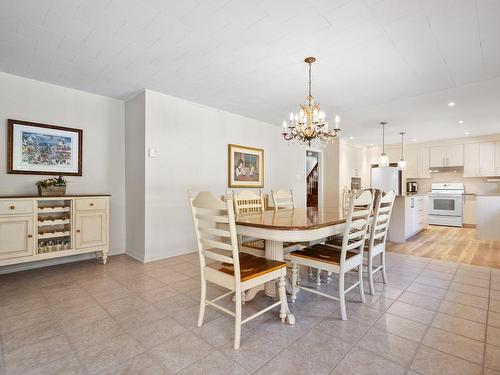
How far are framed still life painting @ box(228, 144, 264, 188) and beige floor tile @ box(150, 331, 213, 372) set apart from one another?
10.1 ft

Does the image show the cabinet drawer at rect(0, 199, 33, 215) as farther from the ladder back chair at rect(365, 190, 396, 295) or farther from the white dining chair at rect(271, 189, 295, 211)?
the ladder back chair at rect(365, 190, 396, 295)

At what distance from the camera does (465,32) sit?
2.22 metres

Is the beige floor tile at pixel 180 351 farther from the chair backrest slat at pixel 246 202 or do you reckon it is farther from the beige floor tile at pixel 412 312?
the beige floor tile at pixel 412 312

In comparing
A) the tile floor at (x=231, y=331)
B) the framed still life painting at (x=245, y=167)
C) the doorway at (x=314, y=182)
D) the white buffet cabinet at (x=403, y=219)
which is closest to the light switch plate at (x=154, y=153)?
the framed still life painting at (x=245, y=167)

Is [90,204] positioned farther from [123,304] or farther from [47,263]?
[123,304]

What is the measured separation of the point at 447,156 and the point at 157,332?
323 inches

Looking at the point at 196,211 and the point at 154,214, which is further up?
the point at 196,211

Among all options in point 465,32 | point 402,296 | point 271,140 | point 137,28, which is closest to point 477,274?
point 402,296

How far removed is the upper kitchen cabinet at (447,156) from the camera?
270 inches

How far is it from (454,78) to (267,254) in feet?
10.3

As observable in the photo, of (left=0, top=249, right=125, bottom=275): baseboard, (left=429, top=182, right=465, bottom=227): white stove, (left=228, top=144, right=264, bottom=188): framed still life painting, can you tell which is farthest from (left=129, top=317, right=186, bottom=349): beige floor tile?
(left=429, top=182, right=465, bottom=227): white stove

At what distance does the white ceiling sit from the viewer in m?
1.99

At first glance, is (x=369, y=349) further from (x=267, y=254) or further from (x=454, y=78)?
(x=454, y=78)

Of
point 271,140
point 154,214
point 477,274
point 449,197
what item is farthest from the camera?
point 449,197
